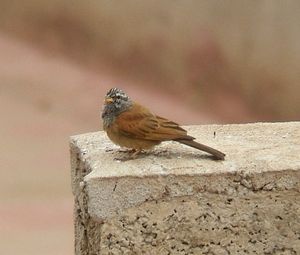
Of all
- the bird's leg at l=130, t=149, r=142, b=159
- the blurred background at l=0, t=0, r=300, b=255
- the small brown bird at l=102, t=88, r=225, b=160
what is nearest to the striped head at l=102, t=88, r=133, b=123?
the small brown bird at l=102, t=88, r=225, b=160

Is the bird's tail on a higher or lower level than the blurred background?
lower

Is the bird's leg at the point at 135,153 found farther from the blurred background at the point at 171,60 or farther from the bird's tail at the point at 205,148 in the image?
the blurred background at the point at 171,60

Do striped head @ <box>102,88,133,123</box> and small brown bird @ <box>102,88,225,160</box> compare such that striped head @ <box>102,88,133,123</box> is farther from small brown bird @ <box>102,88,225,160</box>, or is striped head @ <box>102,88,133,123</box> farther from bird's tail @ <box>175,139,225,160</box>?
bird's tail @ <box>175,139,225,160</box>

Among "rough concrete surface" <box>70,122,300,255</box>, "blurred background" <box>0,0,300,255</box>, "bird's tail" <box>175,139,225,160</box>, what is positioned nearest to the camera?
"rough concrete surface" <box>70,122,300,255</box>

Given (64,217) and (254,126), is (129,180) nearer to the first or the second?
(254,126)

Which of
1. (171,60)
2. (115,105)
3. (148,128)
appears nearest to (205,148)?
(148,128)

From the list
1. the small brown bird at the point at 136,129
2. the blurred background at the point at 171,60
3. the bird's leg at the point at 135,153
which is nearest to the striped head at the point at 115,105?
the small brown bird at the point at 136,129
